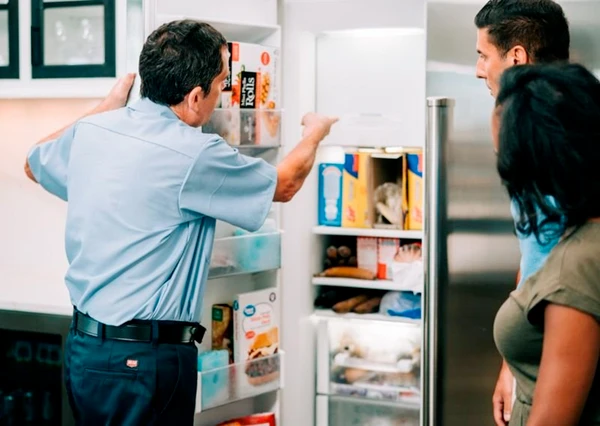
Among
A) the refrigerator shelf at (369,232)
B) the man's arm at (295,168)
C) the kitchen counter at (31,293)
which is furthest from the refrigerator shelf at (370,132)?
the kitchen counter at (31,293)

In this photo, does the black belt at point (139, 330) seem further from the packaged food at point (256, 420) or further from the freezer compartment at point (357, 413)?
the freezer compartment at point (357, 413)

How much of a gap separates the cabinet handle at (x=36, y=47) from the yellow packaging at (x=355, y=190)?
4.59 feet

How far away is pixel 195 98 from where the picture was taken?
2.46 metres

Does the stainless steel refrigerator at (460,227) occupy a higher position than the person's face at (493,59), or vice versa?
the person's face at (493,59)

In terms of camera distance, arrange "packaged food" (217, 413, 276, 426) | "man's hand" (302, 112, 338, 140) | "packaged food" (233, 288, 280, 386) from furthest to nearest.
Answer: "packaged food" (217, 413, 276, 426) < "packaged food" (233, 288, 280, 386) < "man's hand" (302, 112, 338, 140)

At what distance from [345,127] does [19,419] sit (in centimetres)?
169

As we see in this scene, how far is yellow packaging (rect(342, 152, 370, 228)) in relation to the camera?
384cm

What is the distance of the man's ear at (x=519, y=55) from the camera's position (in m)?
2.16

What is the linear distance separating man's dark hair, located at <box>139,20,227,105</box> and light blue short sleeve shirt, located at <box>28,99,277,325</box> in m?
0.06

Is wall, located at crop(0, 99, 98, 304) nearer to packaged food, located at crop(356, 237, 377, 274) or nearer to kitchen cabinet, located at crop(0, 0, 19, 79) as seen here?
kitchen cabinet, located at crop(0, 0, 19, 79)

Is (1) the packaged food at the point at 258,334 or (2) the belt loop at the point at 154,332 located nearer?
(2) the belt loop at the point at 154,332

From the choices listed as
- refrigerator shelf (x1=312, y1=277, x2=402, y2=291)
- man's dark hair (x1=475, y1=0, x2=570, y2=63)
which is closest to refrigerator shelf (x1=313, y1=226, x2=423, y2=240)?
refrigerator shelf (x1=312, y1=277, x2=402, y2=291)

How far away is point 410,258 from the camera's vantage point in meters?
3.77

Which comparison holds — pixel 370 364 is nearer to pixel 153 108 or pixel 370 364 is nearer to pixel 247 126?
pixel 247 126
